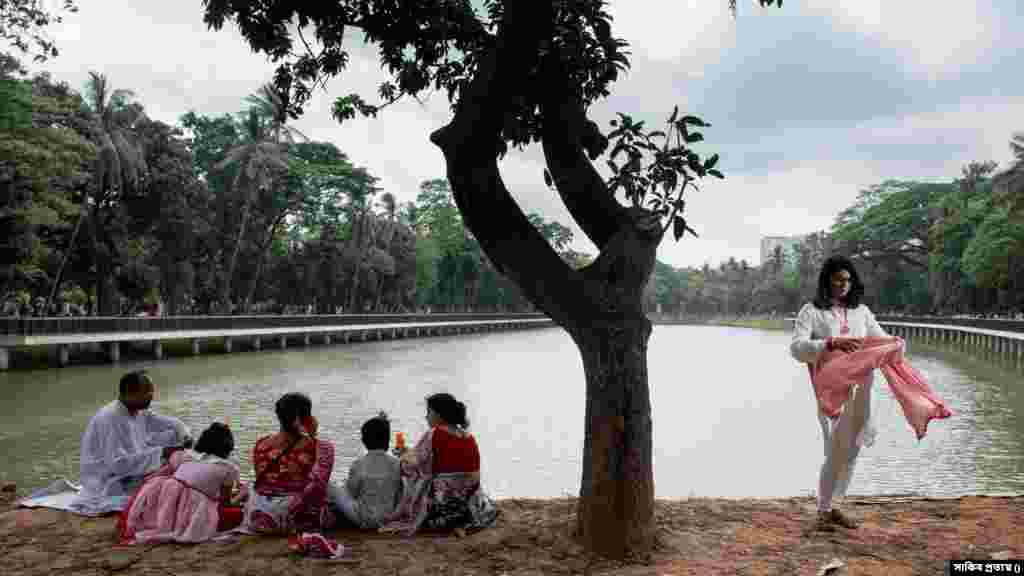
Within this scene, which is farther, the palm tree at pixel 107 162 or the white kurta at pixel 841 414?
the palm tree at pixel 107 162

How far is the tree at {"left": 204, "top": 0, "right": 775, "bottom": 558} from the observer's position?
195 inches

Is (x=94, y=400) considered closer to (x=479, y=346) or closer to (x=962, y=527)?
(x=962, y=527)

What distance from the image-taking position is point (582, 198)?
5445 mm

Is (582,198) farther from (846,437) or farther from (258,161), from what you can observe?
(258,161)

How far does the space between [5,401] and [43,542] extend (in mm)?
13331

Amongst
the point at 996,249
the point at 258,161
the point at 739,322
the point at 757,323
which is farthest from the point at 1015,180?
the point at 739,322

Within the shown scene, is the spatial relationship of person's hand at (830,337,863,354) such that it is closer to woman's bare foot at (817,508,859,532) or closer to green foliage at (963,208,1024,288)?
woman's bare foot at (817,508,859,532)

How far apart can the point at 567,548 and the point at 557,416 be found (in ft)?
36.2

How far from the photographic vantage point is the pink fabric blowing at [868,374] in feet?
16.5

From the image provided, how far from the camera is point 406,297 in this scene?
65750 mm

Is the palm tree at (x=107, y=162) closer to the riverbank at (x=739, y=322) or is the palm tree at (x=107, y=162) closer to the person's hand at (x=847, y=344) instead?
the person's hand at (x=847, y=344)

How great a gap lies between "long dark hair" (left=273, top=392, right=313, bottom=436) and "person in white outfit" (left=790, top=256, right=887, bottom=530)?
301cm

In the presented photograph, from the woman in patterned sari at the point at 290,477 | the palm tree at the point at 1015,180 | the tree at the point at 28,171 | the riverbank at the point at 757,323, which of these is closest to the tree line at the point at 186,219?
the tree at the point at 28,171

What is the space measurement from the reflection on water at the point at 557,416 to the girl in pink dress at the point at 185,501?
14.7ft
